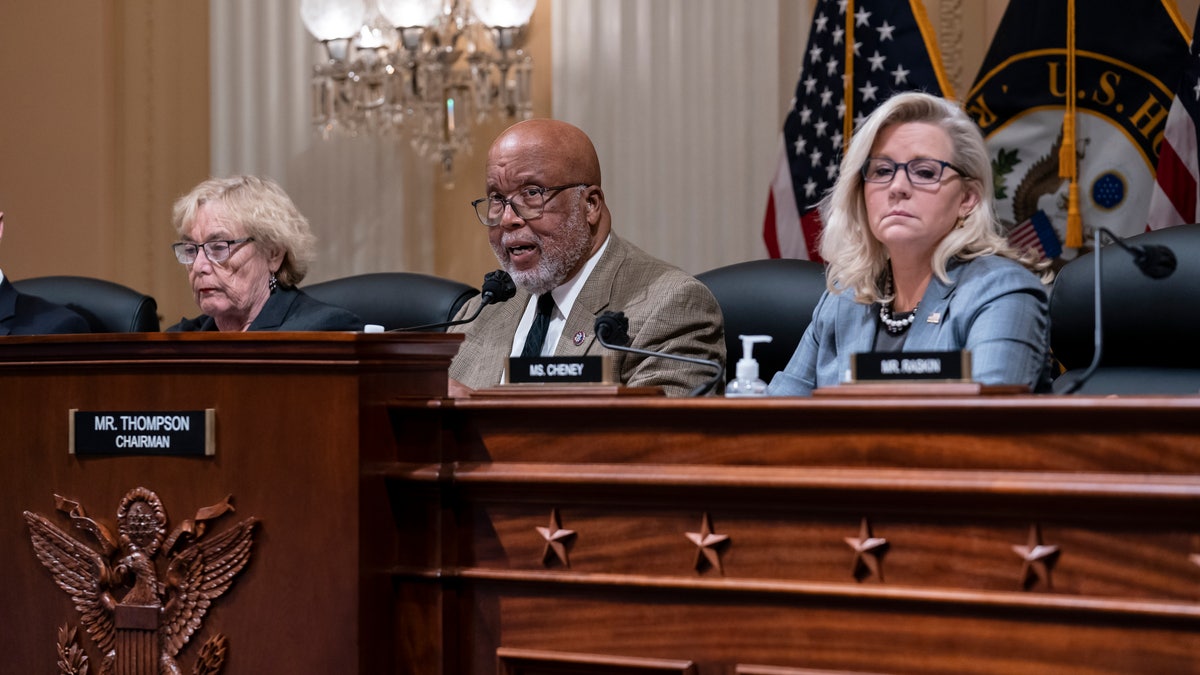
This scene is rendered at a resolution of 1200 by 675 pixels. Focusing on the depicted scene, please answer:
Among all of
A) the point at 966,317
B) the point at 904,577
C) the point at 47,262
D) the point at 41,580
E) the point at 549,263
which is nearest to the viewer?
the point at 904,577

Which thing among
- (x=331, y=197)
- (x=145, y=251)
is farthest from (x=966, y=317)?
(x=145, y=251)

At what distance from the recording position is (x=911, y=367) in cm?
163

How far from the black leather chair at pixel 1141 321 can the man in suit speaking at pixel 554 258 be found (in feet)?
2.21

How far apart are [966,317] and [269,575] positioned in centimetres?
113

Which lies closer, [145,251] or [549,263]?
[549,263]

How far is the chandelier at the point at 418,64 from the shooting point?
4941 mm

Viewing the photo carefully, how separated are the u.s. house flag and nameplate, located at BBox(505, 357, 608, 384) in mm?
2294

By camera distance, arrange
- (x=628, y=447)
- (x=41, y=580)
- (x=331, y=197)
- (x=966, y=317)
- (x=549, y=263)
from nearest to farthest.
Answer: (x=628, y=447)
(x=41, y=580)
(x=966, y=317)
(x=549, y=263)
(x=331, y=197)

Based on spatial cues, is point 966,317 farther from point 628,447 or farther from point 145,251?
point 145,251

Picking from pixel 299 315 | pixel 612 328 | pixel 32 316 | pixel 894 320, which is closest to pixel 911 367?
pixel 612 328

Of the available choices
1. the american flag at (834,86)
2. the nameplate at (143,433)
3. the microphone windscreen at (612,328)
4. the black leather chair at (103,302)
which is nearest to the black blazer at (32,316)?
the black leather chair at (103,302)

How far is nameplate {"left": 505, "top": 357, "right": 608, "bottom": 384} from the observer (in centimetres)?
183

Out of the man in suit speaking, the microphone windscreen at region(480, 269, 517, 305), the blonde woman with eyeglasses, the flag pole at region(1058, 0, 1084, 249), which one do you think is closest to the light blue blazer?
the man in suit speaking

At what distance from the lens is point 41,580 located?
75.7 inches
